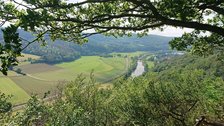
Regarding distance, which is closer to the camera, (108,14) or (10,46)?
(10,46)

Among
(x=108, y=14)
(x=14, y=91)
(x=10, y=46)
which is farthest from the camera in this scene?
(x=14, y=91)

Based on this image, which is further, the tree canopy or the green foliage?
the tree canopy

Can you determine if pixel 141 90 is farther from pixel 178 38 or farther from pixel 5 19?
pixel 5 19

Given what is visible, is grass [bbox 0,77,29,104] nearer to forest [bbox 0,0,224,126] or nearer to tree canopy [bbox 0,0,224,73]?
forest [bbox 0,0,224,126]

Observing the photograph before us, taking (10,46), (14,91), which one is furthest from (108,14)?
(14,91)

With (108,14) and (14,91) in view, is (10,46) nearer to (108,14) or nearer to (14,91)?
(108,14)

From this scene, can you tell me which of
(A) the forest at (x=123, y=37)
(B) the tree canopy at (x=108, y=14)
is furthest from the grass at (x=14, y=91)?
(B) the tree canopy at (x=108, y=14)

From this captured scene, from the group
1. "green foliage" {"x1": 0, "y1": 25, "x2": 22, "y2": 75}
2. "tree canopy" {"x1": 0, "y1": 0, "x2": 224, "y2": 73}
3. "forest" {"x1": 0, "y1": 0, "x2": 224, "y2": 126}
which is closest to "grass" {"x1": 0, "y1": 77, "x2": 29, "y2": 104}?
"forest" {"x1": 0, "y1": 0, "x2": 224, "y2": 126}

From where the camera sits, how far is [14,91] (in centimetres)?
18300

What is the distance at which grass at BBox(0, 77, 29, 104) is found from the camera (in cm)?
17038

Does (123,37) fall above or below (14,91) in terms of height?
→ above

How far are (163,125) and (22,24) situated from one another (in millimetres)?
33285

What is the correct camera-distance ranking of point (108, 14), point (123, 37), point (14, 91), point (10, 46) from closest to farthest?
1. point (10, 46)
2. point (108, 14)
3. point (123, 37)
4. point (14, 91)

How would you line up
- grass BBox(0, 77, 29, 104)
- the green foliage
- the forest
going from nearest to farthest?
the green foliage
the forest
grass BBox(0, 77, 29, 104)
